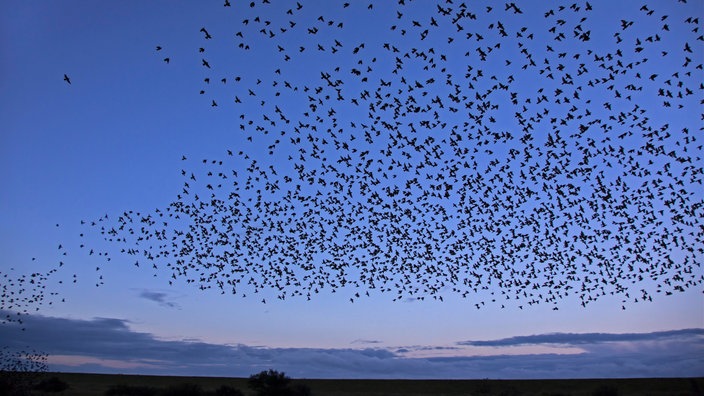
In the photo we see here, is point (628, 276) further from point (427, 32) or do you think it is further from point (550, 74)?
point (427, 32)

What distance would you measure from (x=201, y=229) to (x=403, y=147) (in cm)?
1203

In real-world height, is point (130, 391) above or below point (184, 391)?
below

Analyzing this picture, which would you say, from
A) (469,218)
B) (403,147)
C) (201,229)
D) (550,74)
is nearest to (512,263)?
(469,218)

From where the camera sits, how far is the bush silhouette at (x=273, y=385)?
41.1 meters

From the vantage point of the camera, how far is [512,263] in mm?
29188

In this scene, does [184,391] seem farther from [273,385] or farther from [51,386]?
[51,386]

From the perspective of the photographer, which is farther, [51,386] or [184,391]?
[51,386]

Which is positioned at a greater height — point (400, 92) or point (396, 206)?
point (400, 92)

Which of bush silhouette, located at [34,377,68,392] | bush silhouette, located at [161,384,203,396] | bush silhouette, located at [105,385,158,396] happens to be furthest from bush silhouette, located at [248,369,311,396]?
bush silhouette, located at [34,377,68,392]

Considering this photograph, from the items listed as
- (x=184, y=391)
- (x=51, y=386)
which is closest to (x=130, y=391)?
(x=184, y=391)

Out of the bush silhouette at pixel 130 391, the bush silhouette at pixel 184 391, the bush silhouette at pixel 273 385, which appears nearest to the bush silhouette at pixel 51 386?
the bush silhouette at pixel 130 391

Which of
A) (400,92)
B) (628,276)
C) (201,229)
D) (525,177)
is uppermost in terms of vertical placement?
(400,92)

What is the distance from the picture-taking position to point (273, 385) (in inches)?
1640

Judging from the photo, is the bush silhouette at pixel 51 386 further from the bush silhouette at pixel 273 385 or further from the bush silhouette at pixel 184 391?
the bush silhouette at pixel 273 385
